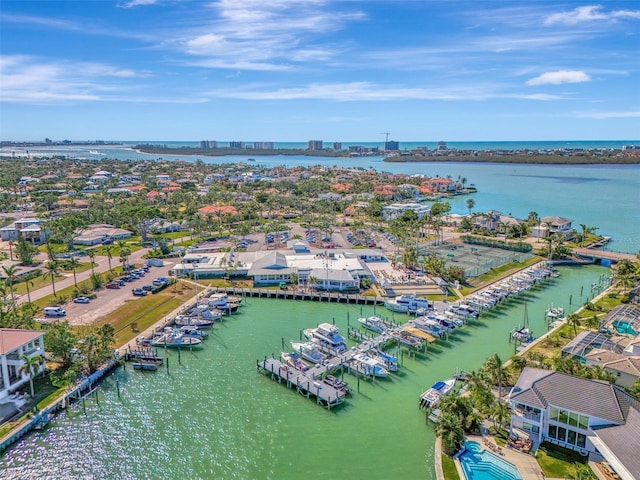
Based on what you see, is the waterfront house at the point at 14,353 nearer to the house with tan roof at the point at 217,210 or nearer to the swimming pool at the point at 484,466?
the swimming pool at the point at 484,466

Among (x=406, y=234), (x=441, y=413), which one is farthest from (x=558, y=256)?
(x=441, y=413)

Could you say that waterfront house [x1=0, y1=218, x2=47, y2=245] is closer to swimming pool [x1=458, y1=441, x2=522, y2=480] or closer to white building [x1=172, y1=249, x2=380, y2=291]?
white building [x1=172, y1=249, x2=380, y2=291]

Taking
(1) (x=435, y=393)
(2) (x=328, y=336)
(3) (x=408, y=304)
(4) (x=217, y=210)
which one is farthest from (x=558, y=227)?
(4) (x=217, y=210)

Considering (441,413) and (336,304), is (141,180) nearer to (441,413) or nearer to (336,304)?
(336,304)

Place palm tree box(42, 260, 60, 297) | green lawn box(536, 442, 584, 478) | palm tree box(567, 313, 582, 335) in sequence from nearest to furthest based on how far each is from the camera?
green lawn box(536, 442, 584, 478) → palm tree box(567, 313, 582, 335) → palm tree box(42, 260, 60, 297)

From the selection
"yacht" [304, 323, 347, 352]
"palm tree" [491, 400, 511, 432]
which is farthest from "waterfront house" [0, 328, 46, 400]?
"palm tree" [491, 400, 511, 432]

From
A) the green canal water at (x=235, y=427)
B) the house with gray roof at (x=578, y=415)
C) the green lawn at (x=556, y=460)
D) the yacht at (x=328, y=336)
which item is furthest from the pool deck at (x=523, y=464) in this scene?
the yacht at (x=328, y=336)
